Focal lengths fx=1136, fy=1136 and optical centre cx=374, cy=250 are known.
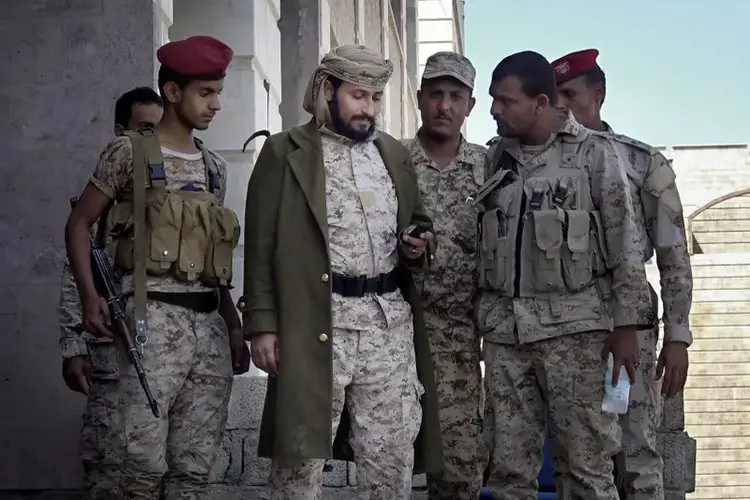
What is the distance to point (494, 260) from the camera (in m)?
4.18

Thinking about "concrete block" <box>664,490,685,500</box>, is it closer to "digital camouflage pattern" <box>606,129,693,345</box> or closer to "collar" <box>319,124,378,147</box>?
"digital camouflage pattern" <box>606,129,693,345</box>

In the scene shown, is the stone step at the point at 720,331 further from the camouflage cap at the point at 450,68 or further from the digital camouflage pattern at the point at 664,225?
the camouflage cap at the point at 450,68

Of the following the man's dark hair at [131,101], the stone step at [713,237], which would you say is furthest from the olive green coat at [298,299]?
the stone step at [713,237]

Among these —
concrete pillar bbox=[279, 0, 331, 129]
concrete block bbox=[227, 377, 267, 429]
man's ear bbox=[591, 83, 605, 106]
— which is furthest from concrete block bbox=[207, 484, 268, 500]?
concrete pillar bbox=[279, 0, 331, 129]

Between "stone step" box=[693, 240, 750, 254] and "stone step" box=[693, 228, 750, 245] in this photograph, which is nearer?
"stone step" box=[693, 240, 750, 254]

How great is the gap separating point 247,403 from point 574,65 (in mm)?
2180

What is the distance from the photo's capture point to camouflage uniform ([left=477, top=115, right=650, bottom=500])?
3.94 m

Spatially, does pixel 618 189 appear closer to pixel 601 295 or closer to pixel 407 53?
pixel 601 295

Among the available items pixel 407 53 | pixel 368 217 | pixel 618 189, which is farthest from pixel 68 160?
pixel 407 53

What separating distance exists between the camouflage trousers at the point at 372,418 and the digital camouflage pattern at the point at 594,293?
1.63 feet

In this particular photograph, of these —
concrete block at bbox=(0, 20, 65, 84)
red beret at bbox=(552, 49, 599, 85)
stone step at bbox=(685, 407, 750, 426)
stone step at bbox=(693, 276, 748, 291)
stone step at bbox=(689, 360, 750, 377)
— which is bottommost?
stone step at bbox=(685, 407, 750, 426)

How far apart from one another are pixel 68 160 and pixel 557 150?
102 inches

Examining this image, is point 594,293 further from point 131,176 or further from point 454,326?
point 131,176

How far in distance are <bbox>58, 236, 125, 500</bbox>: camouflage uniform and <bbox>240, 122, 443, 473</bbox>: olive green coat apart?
0.91 m
